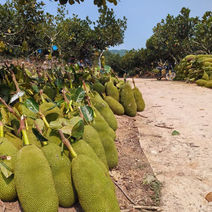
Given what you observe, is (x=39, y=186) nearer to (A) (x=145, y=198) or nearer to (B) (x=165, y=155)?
(A) (x=145, y=198)

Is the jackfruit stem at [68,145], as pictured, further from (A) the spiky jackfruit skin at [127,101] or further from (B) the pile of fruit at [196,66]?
(B) the pile of fruit at [196,66]

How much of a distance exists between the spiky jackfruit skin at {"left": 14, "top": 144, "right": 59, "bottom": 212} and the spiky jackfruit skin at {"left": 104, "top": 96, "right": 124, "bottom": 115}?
205 cm

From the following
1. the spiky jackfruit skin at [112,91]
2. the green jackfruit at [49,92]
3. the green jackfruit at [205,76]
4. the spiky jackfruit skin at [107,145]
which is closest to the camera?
the spiky jackfruit skin at [107,145]

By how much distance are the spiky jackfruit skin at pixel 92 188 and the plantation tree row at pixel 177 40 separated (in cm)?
1072

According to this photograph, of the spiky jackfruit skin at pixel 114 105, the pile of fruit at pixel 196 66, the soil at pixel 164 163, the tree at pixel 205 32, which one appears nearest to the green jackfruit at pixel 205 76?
the pile of fruit at pixel 196 66

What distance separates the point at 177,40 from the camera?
1287 cm

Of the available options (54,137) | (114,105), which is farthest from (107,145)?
(114,105)

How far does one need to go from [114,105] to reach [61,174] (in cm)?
201

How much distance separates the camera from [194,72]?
7793 mm

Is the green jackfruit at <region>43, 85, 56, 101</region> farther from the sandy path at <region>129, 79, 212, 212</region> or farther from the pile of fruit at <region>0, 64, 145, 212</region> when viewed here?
the sandy path at <region>129, 79, 212, 212</region>

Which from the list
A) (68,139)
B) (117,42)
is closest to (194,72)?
(68,139)

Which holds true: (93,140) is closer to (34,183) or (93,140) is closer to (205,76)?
(34,183)

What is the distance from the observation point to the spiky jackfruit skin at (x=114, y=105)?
3.08 metres

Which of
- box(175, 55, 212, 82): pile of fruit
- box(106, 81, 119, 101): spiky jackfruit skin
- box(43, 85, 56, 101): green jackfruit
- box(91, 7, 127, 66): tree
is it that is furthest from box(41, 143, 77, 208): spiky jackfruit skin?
box(91, 7, 127, 66): tree
